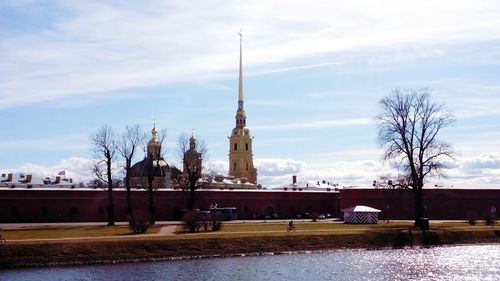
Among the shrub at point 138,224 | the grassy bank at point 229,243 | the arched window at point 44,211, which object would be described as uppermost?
the arched window at point 44,211

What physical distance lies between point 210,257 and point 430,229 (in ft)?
82.3

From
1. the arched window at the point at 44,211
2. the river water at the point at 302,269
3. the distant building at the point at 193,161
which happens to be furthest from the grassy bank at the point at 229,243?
the arched window at the point at 44,211

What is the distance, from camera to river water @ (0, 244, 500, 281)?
39.3m

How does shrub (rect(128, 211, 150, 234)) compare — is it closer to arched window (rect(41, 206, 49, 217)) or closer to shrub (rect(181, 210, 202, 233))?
shrub (rect(181, 210, 202, 233))

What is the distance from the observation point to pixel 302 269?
42.6 metres

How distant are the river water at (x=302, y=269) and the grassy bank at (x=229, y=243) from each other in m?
2.09

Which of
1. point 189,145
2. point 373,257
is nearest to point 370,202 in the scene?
point 189,145

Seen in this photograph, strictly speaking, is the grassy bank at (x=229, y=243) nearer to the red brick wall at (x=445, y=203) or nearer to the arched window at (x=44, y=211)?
the red brick wall at (x=445, y=203)

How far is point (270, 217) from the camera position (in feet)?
301

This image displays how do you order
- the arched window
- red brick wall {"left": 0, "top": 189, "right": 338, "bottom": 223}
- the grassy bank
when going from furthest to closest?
the arched window < red brick wall {"left": 0, "top": 189, "right": 338, "bottom": 223} < the grassy bank

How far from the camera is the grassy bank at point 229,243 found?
45.6 m

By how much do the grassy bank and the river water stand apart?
209 centimetres

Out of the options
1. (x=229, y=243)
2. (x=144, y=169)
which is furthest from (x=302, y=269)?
(x=144, y=169)

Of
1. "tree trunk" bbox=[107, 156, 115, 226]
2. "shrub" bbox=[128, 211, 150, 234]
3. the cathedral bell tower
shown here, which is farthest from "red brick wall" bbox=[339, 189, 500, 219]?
the cathedral bell tower
